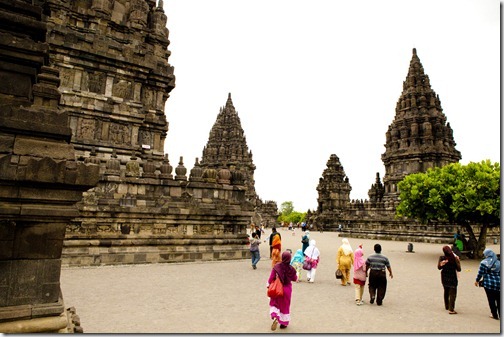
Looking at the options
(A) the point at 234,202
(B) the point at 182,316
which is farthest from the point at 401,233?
(B) the point at 182,316

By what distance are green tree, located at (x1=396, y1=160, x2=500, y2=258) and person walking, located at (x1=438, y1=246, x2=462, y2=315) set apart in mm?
10256

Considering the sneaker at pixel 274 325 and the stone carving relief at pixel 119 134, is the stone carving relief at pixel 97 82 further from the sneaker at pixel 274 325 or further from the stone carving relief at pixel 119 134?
the sneaker at pixel 274 325

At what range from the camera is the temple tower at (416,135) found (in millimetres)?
42750

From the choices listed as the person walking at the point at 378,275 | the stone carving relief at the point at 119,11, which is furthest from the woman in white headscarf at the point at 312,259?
the stone carving relief at the point at 119,11

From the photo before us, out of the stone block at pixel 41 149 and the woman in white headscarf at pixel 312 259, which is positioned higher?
the stone block at pixel 41 149

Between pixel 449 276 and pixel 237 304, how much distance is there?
479 cm

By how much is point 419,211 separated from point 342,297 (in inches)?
516

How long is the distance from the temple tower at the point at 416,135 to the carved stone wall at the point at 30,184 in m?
41.8

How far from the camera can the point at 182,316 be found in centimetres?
660

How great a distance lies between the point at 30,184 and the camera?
3922mm

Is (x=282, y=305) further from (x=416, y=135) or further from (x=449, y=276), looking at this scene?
(x=416, y=135)

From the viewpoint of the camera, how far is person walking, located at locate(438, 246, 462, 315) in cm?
758

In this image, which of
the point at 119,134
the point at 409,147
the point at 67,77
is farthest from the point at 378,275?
the point at 409,147

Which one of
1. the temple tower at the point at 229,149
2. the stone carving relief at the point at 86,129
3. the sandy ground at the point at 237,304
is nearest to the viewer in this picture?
the sandy ground at the point at 237,304
